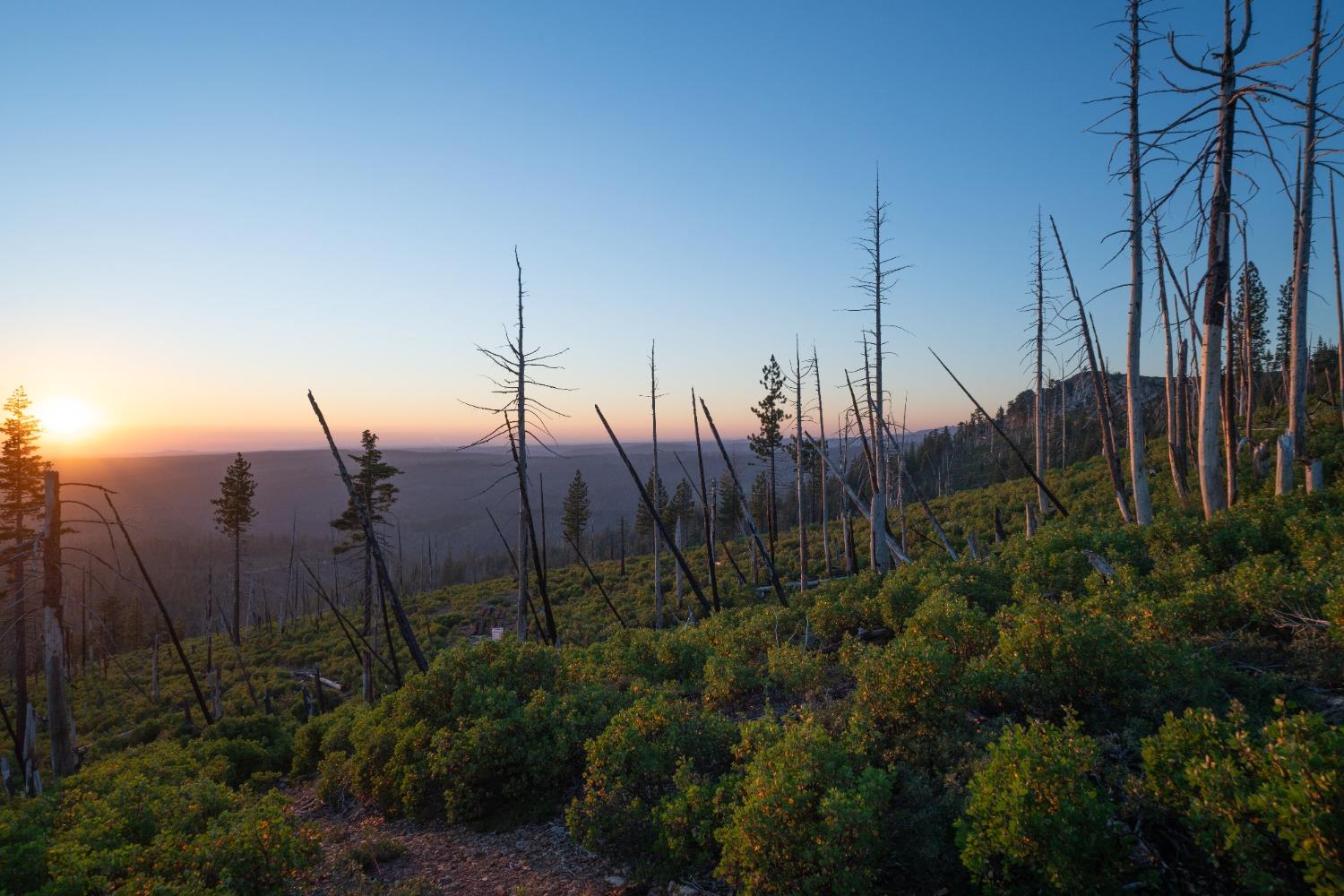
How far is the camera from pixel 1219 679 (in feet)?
19.1

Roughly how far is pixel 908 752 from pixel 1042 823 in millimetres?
2204

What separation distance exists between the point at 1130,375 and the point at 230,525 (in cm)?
5134

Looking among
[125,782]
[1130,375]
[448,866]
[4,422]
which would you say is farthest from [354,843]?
[4,422]

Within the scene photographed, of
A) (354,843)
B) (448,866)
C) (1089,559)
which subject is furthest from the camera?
(1089,559)

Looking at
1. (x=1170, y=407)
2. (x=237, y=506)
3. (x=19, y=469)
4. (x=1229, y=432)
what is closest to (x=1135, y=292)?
(x=1229, y=432)

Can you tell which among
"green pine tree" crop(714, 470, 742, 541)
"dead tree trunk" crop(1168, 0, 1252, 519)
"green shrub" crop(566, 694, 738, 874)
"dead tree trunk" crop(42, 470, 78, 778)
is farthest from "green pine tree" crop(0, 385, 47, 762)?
"green pine tree" crop(714, 470, 742, 541)

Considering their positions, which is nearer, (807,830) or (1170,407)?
(807,830)

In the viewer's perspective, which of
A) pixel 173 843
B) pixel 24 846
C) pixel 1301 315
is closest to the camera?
pixel 173 843

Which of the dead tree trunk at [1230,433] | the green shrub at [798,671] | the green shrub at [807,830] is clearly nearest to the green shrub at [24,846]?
the green shrub at [807,830]

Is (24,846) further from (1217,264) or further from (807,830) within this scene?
(1217,264)

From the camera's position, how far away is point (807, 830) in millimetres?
4586

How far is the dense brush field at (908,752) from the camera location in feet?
12.7

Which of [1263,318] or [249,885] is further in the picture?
[1263,318]

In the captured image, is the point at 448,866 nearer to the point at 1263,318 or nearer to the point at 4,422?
the point at 4,422
